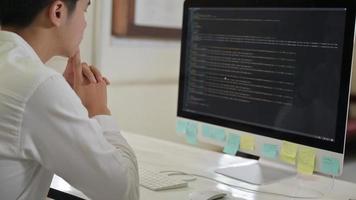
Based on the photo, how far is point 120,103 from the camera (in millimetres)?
2531

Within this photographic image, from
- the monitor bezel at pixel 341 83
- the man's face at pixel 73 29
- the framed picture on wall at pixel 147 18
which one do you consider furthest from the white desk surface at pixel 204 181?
the framed picture on wall at pixel 147 18

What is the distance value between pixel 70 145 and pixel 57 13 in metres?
0.28

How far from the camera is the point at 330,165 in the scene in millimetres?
1317

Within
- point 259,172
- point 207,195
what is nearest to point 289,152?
point 259,172

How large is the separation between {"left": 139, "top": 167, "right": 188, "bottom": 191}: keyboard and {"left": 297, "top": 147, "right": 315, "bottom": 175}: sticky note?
0.33 meters

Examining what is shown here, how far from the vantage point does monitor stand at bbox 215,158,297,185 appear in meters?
1.50

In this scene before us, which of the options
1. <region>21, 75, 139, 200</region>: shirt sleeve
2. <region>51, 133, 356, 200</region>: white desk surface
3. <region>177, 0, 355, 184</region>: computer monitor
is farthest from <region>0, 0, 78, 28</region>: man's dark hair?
<region>177, 0, 355, 184</region>: computer monitor

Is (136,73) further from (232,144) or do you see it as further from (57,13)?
(57,13)

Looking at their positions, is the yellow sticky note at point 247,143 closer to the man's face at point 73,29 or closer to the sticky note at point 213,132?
the sticky note at point 213,132

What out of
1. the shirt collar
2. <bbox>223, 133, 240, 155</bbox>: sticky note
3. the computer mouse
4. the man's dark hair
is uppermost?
the man's dark hair

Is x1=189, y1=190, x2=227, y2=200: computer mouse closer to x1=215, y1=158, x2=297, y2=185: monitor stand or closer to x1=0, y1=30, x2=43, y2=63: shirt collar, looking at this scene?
x1=215, y1=158, x2=297, y2=185: monitor stand

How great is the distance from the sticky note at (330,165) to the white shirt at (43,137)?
22.1 inches

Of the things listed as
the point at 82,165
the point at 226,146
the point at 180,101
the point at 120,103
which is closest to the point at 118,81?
the point at 120,103

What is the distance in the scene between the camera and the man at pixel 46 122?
3.06 feet
